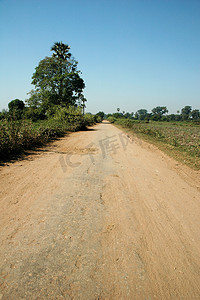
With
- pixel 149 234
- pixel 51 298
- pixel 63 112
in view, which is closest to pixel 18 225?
pixel 51 298

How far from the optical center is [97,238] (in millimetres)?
2246

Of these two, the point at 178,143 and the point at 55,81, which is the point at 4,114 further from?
the point at 55,81

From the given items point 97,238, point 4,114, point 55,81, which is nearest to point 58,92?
point 55,81

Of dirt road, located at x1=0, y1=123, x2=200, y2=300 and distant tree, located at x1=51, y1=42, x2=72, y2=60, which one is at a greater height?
distant tree, located at x1=51, y1=42, x2=72, y2=60

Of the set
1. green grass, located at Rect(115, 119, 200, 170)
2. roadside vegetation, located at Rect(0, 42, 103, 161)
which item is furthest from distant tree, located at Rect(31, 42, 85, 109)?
green grass, located at Rect(115, 119, 200, 170)

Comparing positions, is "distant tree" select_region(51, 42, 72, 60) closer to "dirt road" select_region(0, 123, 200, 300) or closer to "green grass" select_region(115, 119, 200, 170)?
"green grass" select_region(115, 119, 200, 170)

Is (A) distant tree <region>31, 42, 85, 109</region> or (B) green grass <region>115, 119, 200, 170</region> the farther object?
(A) distant tree <region>31, 42, 85, 109</region>

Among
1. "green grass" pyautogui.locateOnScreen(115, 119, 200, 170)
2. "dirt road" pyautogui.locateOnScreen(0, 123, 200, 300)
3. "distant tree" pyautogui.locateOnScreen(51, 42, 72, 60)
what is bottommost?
"green grass" pyautogui.locateOnScreen(115, 119, 200, 170)

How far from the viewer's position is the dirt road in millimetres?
1643

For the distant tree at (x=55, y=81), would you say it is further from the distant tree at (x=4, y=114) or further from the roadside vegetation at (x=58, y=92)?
the distant tree at (x=4, y=114)

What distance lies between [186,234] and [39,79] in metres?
30.8

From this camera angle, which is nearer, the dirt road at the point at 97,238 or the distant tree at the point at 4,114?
the dirt road at the point at 97,238

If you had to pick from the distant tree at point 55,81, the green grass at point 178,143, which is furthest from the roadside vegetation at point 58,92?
the green grass at point 178,143

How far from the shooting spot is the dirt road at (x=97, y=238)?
164 cm
